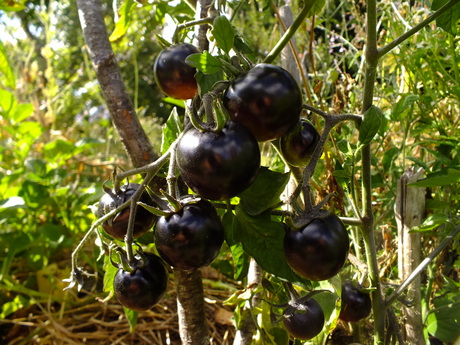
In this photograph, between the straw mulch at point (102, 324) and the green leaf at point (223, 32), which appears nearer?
the green leaf at point (223, 32)

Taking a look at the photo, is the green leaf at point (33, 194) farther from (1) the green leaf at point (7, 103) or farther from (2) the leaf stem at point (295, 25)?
(2) the leaf stem at point (295, 25)

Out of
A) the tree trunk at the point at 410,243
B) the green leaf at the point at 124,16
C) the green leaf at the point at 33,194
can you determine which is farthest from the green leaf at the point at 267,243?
the green leaf at the point at 33,194

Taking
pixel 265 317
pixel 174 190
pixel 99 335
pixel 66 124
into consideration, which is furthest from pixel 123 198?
pixel 66 124

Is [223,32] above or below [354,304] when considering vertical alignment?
above

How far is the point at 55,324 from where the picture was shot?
2.73 feet

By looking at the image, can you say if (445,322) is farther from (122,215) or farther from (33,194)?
(33,194)

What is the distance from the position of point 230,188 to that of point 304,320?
212 mm

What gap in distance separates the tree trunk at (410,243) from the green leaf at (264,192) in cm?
27

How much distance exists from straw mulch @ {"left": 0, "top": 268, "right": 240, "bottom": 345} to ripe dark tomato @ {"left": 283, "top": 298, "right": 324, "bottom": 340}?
387 mm

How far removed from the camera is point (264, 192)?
14.3 inches

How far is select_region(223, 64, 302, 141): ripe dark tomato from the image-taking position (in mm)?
294

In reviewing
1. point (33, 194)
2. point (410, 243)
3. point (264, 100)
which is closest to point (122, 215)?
point (264, 100)

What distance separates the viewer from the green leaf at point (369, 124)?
346 mm

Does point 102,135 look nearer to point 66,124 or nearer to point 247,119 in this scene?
point 66,124
